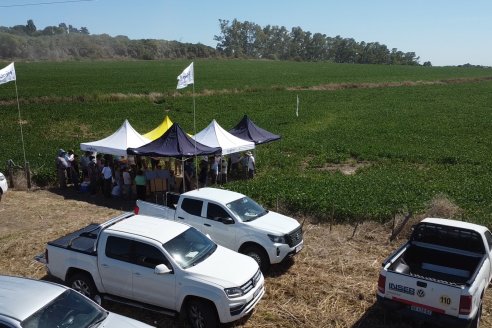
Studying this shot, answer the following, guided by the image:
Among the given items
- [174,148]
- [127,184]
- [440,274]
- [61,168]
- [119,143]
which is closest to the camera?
[440,274]

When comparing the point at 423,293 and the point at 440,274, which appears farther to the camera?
the point at 440,274

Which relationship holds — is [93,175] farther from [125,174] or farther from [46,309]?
[46,309]

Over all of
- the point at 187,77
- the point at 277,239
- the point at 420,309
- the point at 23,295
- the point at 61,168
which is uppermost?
the point at 187,77

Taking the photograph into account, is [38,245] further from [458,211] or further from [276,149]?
[276,149]

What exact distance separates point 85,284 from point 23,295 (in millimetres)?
3023

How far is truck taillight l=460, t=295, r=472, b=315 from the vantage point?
7.66 meters

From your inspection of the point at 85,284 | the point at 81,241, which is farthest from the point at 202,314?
the point at 81,241

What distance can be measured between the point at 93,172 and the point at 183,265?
38.0 ft

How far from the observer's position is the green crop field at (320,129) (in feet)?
55.1

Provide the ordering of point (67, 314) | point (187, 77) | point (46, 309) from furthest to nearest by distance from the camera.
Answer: point (187, 77) < point (67, 314) < point (46, 309)

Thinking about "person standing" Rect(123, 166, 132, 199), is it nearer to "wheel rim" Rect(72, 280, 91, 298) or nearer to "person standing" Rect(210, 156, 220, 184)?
"person standing" Rect(210, 156, 220, 184)

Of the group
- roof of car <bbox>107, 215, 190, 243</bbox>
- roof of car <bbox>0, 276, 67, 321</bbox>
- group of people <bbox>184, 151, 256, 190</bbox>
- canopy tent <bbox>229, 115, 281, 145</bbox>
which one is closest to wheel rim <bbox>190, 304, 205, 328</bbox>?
roof of car <bbox>107, 215, 190, 243</bbox>

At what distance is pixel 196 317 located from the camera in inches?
332

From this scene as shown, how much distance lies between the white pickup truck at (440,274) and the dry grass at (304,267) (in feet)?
3.01
